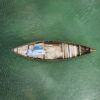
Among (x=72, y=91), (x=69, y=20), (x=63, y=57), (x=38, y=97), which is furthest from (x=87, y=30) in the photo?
(x=38, y=97)

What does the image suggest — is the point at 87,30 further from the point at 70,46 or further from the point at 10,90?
the point at 10,90

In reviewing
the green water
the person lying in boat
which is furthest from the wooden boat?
the green water

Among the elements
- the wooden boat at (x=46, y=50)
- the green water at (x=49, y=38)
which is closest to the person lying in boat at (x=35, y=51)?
the wooden boat at (x=46, y=50)

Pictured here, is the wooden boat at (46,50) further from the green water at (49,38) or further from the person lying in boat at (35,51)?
the green water at (49,38)

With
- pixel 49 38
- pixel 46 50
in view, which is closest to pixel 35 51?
pixel 46 50

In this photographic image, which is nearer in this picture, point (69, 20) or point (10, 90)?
point (10, 90)

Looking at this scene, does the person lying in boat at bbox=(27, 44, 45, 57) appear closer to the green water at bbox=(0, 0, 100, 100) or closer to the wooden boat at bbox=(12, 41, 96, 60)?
the wooden boat at bbox=(12, 41, 96, 60)
